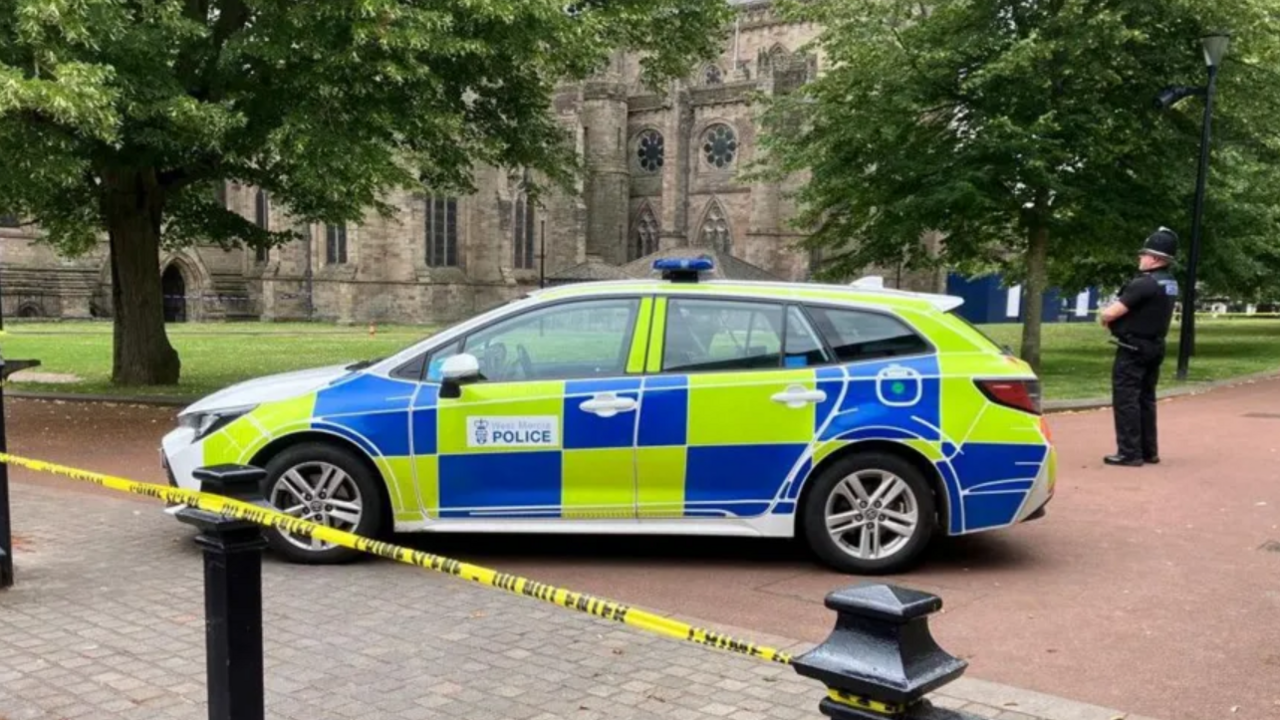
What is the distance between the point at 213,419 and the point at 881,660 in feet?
17.1

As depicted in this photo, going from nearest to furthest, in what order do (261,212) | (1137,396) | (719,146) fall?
1. (1137,396)
2. (261,212)
3. (719,146)

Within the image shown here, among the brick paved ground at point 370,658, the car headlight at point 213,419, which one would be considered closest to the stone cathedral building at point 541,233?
the car headlight at point 213,419

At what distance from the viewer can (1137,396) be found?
946cm

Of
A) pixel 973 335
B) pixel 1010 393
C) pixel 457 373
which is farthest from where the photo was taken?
pixel 973 335

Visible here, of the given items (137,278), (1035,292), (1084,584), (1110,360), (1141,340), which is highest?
(137,278)

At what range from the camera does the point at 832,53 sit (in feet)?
65.1

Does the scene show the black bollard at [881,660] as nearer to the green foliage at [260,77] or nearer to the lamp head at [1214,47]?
the green foliage at [260,77]

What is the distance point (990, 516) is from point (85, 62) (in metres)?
8.89

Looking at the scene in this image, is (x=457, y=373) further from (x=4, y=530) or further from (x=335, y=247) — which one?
(x=335, y=247)

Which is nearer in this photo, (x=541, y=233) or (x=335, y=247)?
(x=335, y=247)

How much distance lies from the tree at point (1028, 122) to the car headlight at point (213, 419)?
13971 millimetres

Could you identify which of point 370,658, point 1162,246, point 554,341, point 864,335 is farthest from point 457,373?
point 1162,246

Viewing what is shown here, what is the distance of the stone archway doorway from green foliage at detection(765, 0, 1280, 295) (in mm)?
38659

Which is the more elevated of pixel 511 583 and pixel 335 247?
pixel 335 247
